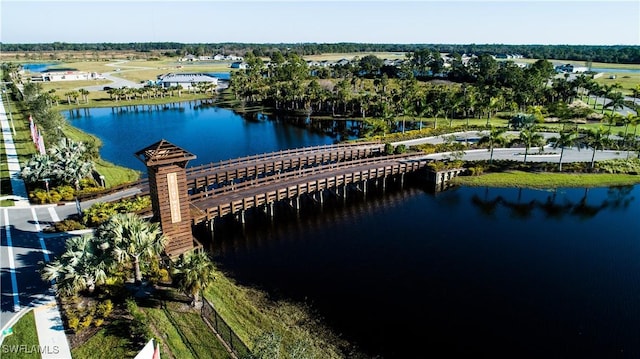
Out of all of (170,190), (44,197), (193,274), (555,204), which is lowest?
(555,204)

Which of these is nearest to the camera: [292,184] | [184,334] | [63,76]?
[184,334]

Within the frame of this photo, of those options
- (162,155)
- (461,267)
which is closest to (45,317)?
(162,155)

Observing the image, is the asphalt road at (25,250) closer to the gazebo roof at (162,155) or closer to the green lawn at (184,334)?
the green lawn at (184,334)

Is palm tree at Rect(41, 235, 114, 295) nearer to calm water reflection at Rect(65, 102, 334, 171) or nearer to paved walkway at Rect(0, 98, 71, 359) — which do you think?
paved walkway at Rect(0, 98, 71, 359)

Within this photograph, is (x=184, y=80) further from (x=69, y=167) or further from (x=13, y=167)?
(x=69, y=167)

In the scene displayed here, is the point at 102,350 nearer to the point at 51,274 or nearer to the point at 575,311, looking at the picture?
the point at 51,274

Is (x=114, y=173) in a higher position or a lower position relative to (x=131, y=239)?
lower

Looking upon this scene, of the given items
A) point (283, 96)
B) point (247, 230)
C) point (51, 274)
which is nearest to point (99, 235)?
point (51, 274)

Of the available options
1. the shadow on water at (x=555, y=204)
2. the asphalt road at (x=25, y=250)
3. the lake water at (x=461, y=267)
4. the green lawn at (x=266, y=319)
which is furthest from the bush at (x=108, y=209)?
the shadow on water at (x=555, y=204)
